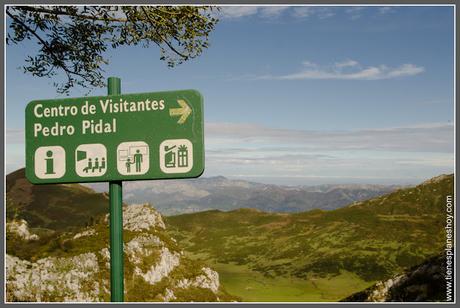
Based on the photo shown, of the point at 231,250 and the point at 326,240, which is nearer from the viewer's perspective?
the point at 326,240

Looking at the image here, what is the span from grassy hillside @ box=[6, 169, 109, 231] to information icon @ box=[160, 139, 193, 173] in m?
87.0

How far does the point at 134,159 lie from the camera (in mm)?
5625

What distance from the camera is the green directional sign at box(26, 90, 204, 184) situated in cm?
550

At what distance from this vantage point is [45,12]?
1964 centimetres

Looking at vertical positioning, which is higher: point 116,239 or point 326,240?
point 116,239

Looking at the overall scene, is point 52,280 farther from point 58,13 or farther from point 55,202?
point 55,202

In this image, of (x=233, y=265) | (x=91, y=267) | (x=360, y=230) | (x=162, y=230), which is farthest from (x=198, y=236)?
(x=91, y=267)

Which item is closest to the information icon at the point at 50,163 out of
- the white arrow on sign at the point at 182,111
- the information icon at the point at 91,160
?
the information icon at the point at 91,160

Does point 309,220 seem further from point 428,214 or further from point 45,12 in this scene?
point 45,12

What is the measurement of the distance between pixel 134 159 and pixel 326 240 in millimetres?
91808

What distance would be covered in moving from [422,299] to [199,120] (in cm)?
2297

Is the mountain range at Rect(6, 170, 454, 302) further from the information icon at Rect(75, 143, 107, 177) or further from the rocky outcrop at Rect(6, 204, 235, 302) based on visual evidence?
the information icon at Rect(75, 143, 107, 177)

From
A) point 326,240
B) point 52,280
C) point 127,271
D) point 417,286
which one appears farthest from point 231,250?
point 417,286

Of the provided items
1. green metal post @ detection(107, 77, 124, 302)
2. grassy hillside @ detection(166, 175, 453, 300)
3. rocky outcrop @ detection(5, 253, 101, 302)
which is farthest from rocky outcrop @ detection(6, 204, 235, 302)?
green metal post @ detection(107, 77, 124, 302)
